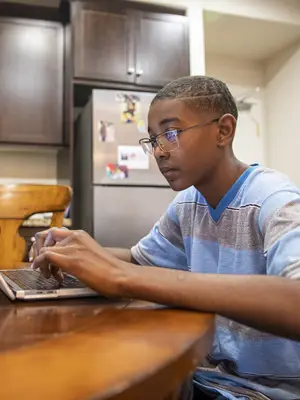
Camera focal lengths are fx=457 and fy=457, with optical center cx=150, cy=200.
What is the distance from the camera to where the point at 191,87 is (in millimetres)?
1081

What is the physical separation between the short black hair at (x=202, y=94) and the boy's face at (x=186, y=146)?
0.06 feet

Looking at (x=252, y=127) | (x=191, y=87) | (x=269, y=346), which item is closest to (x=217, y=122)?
(x=191, y=87)

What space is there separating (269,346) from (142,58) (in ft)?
8.83

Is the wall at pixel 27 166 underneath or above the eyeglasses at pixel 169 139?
above

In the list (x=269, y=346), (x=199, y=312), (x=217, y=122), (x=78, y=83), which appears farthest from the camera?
(x=78, y=83)

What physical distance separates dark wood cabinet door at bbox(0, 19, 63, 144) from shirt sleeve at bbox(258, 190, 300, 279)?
2.56 meters

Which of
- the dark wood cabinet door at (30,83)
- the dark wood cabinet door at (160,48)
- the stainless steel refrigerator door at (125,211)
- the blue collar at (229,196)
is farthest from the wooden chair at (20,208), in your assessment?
the dark wood cabinet door at (160,48)

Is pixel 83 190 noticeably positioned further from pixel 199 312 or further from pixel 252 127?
pixel 199 312

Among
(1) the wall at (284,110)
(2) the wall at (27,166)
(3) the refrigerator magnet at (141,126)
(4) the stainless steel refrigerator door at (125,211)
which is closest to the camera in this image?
(4) the stainless steel refrigerator door at (125,211)

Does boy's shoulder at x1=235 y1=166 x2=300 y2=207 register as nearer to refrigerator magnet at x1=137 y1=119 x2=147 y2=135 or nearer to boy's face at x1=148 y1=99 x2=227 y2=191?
boy's face at x1=148 y1=99 x2=227 y2=191

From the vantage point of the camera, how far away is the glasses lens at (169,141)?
1.06 meters

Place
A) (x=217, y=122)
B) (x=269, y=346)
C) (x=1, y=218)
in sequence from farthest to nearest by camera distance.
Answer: (x=1, y=218), (x=217, y=122), (x=269, y=346)

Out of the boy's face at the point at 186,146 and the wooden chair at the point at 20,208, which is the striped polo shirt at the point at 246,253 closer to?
the boy's face at the point at 186,146

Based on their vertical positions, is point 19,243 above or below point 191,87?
below
